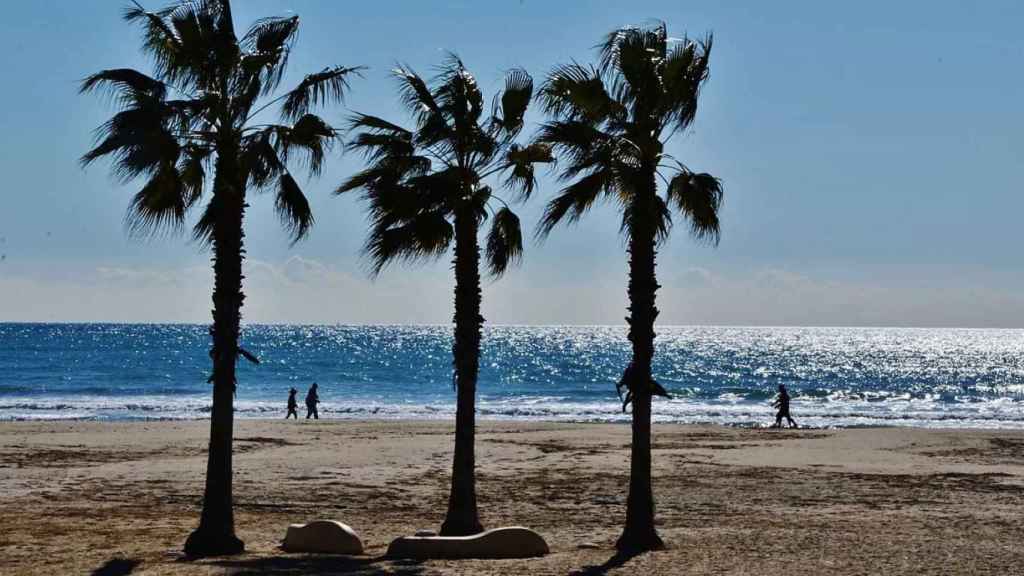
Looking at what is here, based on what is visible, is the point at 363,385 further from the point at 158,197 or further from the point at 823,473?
the point at 158,197

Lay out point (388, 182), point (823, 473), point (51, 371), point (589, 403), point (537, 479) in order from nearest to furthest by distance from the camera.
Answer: point (388, 182) < point (537, 479) < point (823, 473) < point (589, 403) < point (51, 371)

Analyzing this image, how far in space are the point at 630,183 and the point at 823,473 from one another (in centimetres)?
1481

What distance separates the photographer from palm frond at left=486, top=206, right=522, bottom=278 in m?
18.5

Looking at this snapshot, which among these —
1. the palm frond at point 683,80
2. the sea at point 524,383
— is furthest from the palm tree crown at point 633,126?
the sea at point 524,383

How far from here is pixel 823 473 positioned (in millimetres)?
28688

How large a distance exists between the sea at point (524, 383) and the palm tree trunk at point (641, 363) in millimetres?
40143

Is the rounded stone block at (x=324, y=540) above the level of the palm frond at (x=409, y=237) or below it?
below

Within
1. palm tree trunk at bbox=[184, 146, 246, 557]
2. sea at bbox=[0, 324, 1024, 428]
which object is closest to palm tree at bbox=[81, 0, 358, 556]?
palm tree trunk at bbox=[184, 146, 246, 557]

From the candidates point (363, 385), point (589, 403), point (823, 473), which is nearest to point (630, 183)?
point (823, 473)

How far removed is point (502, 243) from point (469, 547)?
499 centimetres

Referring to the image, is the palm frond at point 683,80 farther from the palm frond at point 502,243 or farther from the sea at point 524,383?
the sea at point 524,383

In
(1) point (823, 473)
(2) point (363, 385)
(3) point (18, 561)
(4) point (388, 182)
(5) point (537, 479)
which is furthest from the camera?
(2) point (363, 385)

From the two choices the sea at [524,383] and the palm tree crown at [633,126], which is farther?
the sea at [524,383]

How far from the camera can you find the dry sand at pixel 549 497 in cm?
1562
